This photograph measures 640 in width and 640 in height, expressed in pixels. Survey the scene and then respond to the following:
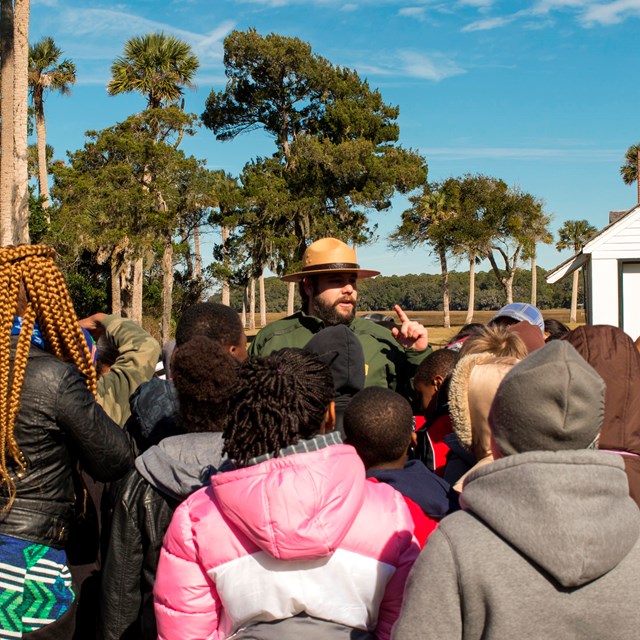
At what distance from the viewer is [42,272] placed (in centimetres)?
290

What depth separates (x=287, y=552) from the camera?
Result: 7.07 ft

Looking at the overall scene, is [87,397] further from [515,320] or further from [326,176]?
[326,176]

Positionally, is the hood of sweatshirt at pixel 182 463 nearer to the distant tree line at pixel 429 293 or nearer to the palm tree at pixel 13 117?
the palm tree at pixel 13 117

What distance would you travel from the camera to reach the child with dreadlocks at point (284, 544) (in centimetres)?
217

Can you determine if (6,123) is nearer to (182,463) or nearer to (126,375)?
(126,375)

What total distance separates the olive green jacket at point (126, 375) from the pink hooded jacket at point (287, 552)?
1.59 m

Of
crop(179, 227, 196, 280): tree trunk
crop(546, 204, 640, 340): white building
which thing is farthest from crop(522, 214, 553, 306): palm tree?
crop(546, 204, 640, 340): white building

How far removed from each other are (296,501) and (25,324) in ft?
4.26

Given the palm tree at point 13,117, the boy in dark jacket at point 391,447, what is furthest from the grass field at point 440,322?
the boy in dark jacket at point 391,447

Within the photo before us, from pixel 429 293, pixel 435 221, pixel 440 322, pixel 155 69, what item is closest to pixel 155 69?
pixel 155 69

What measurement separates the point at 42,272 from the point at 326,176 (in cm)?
4389

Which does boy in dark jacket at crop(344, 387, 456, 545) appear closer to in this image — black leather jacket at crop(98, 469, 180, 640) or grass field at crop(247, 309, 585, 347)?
black leather jacket at crop(98, 469, 180, 640)

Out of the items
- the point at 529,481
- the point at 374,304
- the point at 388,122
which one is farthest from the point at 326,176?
the point at 374,304

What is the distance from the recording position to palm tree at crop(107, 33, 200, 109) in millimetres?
38719
